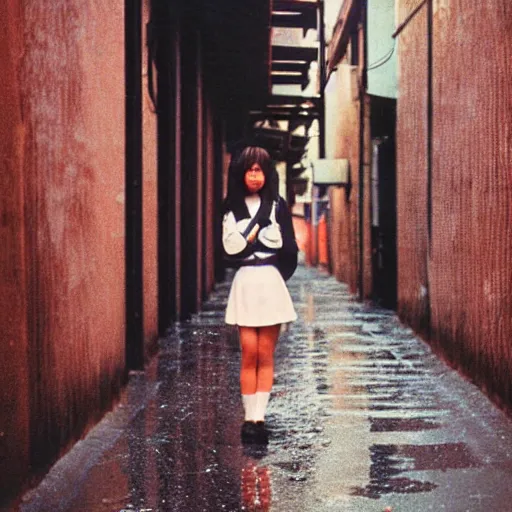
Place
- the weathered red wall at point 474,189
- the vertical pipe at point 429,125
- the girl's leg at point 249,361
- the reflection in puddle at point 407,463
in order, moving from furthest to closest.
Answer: the vertical pipe at point 429,125 → the weathered red wall at point 474,189 → the girl's leg at point 249,361 → the reflection in puddle at point 407,463

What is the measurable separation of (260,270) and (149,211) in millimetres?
3384

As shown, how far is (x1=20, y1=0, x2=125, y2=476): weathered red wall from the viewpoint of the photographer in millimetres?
4203

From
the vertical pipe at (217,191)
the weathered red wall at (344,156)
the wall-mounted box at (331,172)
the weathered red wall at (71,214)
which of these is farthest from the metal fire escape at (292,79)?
the weathered red wall at (71,214)

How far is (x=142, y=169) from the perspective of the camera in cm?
805

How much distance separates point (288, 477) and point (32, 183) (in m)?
1.89

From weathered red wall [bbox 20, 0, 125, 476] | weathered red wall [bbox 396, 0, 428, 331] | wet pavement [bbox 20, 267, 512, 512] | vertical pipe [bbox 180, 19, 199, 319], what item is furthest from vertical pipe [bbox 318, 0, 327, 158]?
weathered red wall [bbox 20, 0, 125, 476]

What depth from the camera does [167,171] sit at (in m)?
11.6

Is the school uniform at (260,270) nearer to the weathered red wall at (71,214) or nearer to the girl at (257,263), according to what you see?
the girl at (257,263)

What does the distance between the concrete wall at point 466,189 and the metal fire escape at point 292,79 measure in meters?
5.29

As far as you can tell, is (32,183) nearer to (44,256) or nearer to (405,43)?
(44,256)

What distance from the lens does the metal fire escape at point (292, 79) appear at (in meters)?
15.8

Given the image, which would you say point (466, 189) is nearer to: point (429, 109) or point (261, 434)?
point (429, 109)

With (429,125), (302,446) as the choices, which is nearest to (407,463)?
(302,446)

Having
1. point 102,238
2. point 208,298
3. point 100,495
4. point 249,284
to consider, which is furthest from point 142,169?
point 208,298
